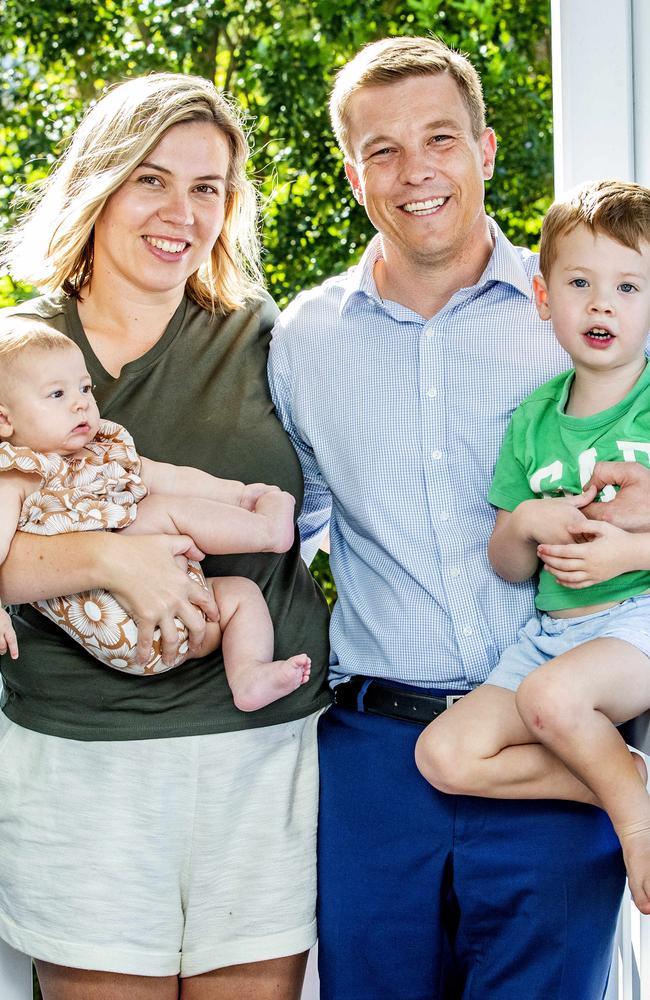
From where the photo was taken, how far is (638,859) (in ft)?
5.24

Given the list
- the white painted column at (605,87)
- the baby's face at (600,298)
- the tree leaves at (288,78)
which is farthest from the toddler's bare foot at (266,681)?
the tree leaves at (288,78)

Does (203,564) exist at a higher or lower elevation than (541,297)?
lower

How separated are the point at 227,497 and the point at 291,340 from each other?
35cm

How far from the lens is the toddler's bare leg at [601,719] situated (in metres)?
1.63

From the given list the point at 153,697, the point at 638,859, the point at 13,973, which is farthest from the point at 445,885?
the point at 13,973

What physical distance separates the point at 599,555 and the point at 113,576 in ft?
2.34

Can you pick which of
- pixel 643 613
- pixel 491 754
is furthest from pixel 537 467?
pixel 491 754

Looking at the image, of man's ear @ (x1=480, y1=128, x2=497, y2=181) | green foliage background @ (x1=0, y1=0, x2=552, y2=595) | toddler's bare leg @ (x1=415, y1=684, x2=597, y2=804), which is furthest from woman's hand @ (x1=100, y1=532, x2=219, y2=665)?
green foliage background @ (x1=0, y1=0, x2=552, y2=595)

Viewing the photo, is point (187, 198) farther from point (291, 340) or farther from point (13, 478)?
point (13, 478)

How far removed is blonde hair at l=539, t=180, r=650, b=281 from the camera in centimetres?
169

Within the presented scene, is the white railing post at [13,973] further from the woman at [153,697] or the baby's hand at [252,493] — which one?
the baby's hand at [252,493]

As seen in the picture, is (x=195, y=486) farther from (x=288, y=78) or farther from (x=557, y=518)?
(x=288, y=78)

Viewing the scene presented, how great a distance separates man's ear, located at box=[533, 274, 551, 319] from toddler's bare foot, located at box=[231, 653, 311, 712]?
65cm

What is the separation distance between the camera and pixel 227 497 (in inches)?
75.5
